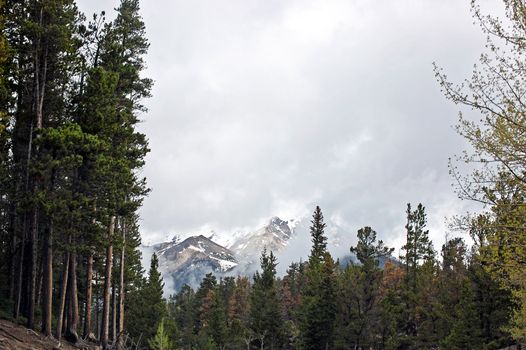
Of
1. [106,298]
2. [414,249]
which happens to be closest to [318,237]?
[414,249]

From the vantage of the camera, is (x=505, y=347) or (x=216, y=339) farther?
(x=216, y=339)

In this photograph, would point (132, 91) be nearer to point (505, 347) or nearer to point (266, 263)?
point (505, 347)

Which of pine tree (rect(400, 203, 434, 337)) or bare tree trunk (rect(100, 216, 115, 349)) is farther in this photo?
pine tree (rect(400, 203, 434, 337))

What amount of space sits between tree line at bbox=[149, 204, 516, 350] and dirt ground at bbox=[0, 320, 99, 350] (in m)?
4.39

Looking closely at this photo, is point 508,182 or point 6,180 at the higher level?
point 6,180

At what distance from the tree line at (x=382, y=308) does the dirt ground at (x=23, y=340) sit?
4392mm

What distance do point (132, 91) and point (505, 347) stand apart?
31991 millimetres

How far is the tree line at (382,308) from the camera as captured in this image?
29.8 m

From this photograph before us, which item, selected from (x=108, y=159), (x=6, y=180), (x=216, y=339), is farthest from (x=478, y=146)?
(x=216, y=339)


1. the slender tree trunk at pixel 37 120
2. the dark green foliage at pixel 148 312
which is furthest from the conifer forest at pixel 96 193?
the dark green foliage at pixel 148 312

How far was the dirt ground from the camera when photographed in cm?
1491

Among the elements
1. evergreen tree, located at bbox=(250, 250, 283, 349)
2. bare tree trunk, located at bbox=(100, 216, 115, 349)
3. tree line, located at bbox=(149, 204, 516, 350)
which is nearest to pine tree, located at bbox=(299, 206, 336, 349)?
tree line, located at bbox=(149, 204, 516, 350)

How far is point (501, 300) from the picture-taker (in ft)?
96.3

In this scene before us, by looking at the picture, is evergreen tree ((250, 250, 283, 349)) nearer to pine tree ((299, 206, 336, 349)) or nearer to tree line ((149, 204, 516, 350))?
tree line ((149, 204, 516, 350))
